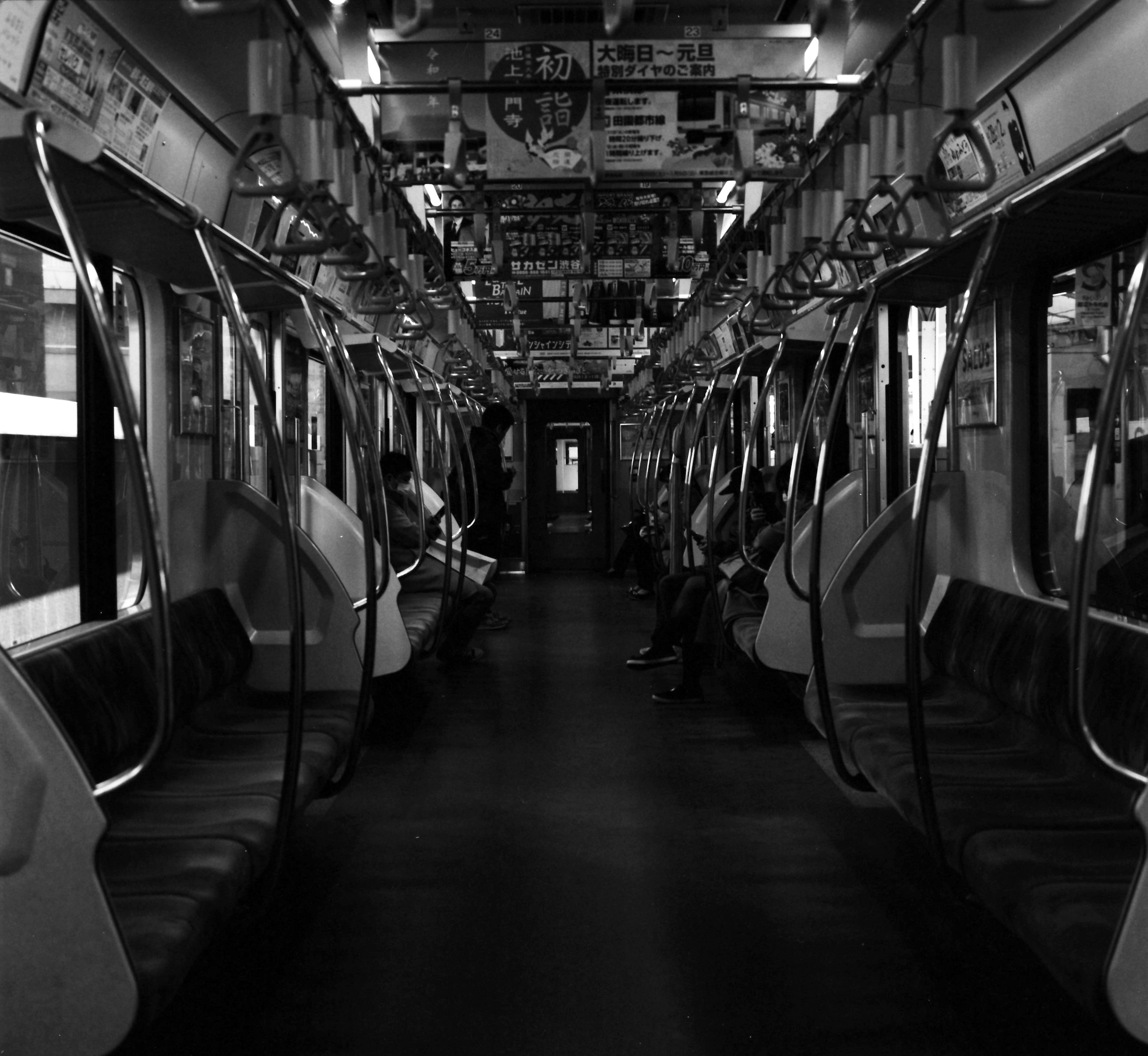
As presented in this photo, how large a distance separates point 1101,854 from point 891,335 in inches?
143

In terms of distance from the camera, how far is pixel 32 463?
13.0ft

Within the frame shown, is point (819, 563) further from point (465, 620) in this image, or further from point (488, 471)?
point (488, 471)

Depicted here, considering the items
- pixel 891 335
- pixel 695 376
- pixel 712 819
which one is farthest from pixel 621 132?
pixel 695 376

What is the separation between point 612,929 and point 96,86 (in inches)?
106

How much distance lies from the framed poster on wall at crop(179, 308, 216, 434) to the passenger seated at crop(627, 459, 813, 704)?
2.20 metres

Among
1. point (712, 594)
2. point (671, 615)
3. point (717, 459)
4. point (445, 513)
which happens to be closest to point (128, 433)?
point (717, 459)

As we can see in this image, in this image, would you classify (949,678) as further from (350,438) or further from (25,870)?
(25,870)

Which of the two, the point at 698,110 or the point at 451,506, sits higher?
the point at 698,110

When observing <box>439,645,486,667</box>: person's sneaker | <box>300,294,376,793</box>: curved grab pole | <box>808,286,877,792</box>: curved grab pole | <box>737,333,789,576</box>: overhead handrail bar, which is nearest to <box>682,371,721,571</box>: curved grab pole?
<box>737,333,789,576</box>: overhead handrail bar

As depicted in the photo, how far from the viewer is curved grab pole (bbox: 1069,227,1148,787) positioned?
81.7 inches

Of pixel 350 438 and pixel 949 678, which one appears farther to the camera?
pixel 949 678

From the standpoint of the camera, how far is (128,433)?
84.4 inches

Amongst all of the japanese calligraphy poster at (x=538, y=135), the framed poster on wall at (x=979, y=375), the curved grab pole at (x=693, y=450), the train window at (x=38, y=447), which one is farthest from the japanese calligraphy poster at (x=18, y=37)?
the curved grab pole at (x=693, y=450)

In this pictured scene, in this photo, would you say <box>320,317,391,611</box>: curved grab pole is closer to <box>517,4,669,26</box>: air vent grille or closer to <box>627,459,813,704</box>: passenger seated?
<box>517,4,669,26</box>: air vent grille
